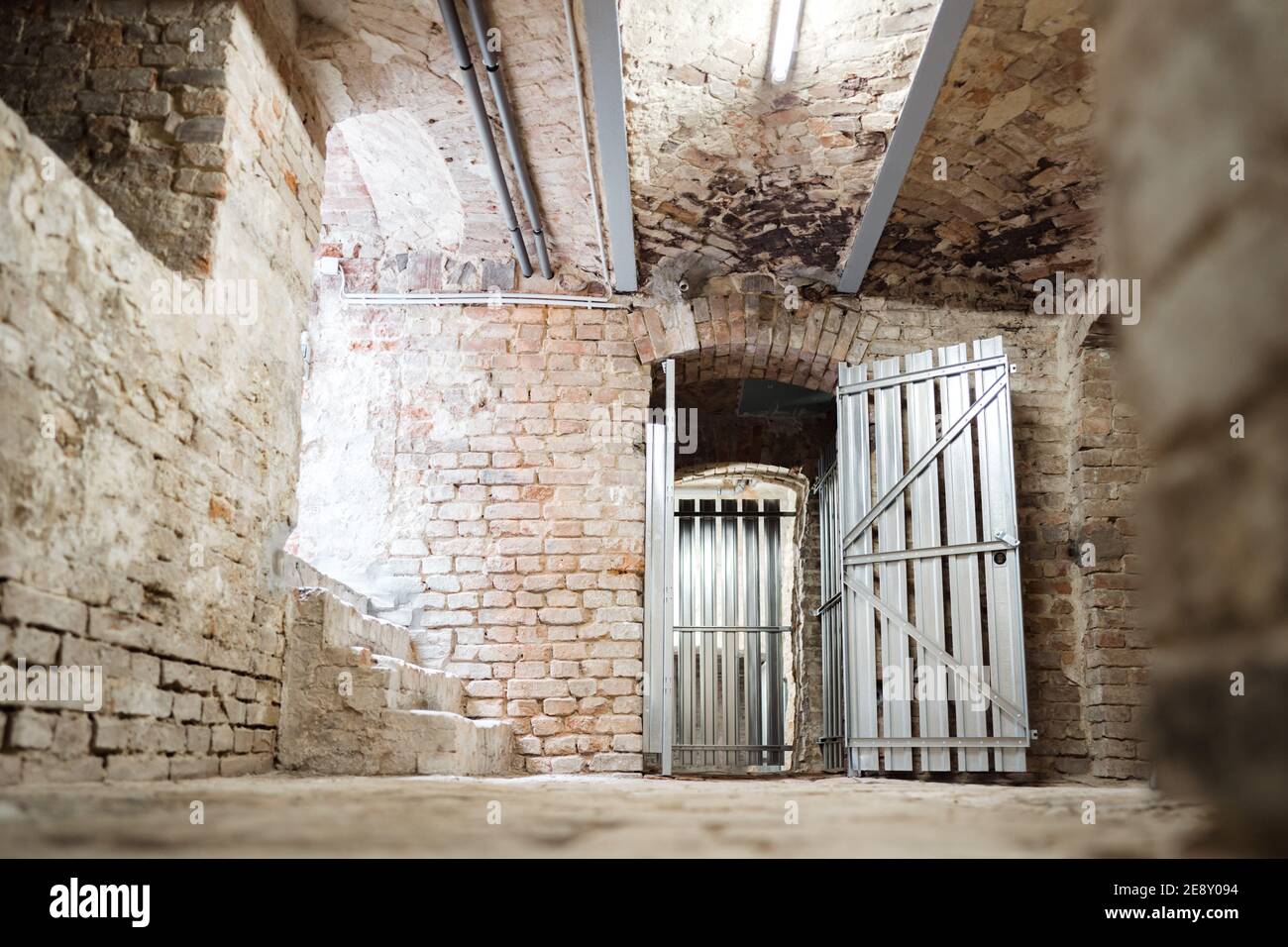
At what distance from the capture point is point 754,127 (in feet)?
16.4

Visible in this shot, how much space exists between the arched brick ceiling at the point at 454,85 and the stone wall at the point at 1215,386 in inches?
134

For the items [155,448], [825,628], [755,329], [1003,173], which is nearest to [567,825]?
[155,448]

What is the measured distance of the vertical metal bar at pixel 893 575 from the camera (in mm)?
5445

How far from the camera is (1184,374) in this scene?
45.9 inches

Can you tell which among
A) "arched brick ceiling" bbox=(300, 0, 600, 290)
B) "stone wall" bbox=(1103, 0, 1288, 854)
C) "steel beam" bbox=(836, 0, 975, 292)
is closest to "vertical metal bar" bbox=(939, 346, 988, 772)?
"steel beam" bbox=(836, 0, 975, 292)

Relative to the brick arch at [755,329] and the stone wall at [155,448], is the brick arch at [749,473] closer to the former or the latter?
the brick arch at [755,329]

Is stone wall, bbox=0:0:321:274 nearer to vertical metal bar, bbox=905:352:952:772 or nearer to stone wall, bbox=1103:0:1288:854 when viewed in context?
stone wall, bbox=1103:0:1288:854

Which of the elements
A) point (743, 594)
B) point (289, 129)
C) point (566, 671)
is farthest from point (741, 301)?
point (743, 594)

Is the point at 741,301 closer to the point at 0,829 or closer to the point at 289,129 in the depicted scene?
the point at 289,129

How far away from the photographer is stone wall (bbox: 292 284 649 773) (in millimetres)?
5652

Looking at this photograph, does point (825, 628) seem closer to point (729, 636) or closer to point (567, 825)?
point (729, 636)

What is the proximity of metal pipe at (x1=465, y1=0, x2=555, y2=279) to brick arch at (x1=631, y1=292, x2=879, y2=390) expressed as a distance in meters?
0.73

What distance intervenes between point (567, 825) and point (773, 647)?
765 centimetres

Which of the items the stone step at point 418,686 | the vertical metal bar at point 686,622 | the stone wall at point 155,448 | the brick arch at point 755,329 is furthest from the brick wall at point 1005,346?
the vertical metal bar at point 686,622
